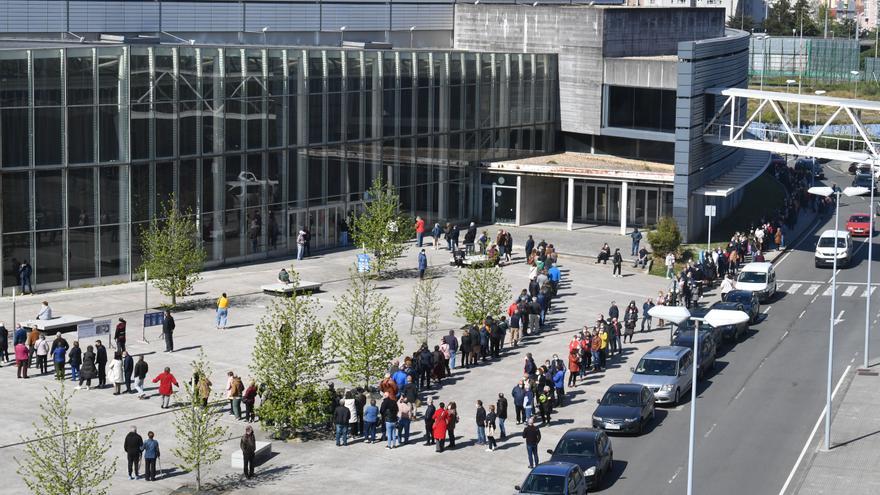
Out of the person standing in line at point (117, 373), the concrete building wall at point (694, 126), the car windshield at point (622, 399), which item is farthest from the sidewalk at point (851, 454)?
the concrete building wall at point (694, 126)

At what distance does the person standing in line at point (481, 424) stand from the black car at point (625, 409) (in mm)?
3540

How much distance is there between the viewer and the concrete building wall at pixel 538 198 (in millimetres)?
80312

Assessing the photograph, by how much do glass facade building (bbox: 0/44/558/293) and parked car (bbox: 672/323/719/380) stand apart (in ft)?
73.4

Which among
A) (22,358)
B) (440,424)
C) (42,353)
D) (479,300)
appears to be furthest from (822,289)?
(22,358)

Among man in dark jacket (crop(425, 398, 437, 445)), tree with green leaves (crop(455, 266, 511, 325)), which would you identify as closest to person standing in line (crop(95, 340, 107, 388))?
man in dark jacket (crop(425, 398, 437, 445))

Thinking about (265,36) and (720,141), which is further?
(265,36)

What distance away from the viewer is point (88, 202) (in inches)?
2330

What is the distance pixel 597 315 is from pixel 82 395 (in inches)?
891

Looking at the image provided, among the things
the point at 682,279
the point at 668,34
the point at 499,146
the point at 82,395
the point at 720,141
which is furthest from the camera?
the point at 668,34

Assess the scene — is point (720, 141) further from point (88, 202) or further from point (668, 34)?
point (88, 202)

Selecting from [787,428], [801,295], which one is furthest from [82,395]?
[801,295]

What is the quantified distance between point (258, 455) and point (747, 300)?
26048mm

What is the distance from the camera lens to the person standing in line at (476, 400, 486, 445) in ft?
133

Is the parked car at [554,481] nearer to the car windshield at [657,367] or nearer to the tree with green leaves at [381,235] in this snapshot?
the car windshield at [657,367]
